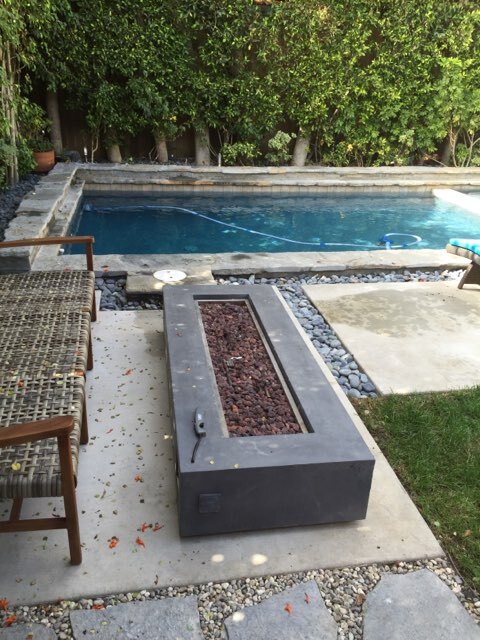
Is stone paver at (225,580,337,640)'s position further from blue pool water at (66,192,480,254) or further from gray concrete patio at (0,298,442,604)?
blue pool water at (66,192,480,254)

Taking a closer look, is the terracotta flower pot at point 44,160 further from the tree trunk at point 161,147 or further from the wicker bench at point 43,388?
the wicker bench at point 43,388

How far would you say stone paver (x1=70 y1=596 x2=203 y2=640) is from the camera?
1.50 m

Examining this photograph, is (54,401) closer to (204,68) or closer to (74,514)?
(74,514)

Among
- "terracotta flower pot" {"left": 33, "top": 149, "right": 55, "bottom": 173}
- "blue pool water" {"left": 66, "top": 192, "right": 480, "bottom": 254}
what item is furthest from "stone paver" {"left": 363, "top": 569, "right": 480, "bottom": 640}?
"terracotta flower pot" {"left": 33, "top": 149, "right": 55, "bottom": 173}

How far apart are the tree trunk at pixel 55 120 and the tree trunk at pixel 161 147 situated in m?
1.46

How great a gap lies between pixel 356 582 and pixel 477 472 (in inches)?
31.9

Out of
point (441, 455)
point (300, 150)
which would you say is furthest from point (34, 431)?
point (300, 150)

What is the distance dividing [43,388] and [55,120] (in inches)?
284

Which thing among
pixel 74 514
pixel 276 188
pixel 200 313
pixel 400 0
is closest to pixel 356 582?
Answer: pixel 74 514

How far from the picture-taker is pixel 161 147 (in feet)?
27.4

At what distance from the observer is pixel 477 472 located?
2186 millimetres

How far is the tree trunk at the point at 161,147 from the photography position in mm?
8191

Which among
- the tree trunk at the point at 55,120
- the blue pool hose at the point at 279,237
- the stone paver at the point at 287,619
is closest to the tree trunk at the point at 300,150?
the blue pool hose at the point at 279,237

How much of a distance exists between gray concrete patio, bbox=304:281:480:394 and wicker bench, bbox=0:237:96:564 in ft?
5.30
